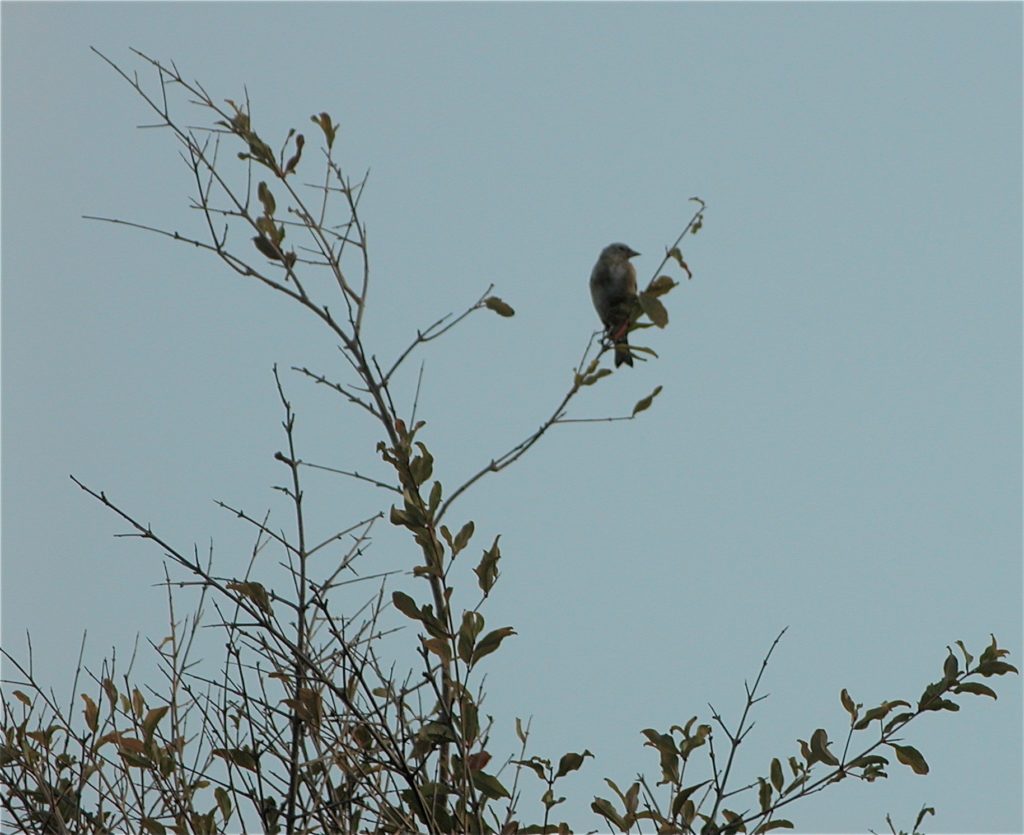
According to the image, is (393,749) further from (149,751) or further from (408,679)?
(149,751)

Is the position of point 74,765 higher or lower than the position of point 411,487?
lower

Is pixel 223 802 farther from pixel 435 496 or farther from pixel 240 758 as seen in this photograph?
pixel 435 496

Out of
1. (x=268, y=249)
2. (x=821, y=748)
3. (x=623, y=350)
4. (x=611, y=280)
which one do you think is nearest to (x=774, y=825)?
(x=821, y=748)

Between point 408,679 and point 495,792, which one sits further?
point 408,679

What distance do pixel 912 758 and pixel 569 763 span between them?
2.74ft

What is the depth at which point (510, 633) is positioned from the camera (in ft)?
8.89

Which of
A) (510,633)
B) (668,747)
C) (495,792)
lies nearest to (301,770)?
(495,792)

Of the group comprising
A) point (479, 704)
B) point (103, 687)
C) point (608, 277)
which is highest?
point (608, 277)

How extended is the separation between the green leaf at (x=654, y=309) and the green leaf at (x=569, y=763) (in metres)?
1.15

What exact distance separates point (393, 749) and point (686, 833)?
0.80 meters

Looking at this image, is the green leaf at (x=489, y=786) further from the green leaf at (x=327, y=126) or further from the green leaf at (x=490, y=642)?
Result: the green leaf at (x=327, y=126)

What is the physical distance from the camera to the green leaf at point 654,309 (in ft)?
11.0

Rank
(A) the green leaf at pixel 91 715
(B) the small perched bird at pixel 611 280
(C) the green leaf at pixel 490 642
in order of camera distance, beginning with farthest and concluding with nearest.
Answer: (B) the small perched bird at pixel 611 280 < (A) the green leaf at pixel 91 715 < (C) the green leaf at pixel 490 642

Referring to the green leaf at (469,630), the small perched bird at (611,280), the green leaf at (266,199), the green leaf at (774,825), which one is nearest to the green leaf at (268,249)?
the green leaf at (266,199)
